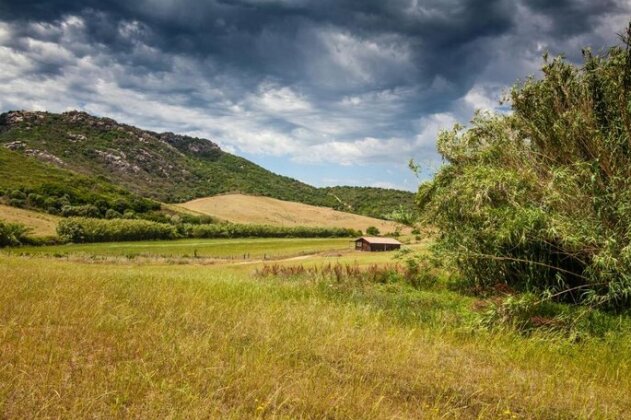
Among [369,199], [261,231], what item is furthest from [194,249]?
[369,199]

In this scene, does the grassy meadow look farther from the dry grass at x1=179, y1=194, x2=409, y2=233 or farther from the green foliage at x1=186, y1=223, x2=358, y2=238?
the dry grass at x1=179, y1=194, x2=409, y2=233

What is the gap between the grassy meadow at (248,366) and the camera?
16.5 ft

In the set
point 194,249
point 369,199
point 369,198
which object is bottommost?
point 194,249

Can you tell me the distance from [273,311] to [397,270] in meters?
25.0

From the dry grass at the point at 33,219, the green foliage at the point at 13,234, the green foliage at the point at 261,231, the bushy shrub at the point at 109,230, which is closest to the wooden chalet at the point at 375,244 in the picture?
the green foliage at the point at 261,231

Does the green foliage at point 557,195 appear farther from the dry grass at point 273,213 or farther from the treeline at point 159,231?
the dry grass at point 273,213

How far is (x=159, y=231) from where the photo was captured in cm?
10200

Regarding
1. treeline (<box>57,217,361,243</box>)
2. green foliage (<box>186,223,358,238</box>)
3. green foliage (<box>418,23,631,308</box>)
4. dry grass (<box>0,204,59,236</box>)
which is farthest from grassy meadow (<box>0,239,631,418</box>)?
green foliage (<box>186,223,358,238</box>)

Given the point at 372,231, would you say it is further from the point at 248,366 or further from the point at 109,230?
the point at 248,366

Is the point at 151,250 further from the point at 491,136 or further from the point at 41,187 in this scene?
the point at 491,136

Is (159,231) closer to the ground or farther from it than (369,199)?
closer to the ground

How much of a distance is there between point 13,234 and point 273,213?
79.3m

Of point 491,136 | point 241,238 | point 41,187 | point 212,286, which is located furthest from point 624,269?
point 41,187

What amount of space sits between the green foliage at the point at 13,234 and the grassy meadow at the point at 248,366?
3164 inches
